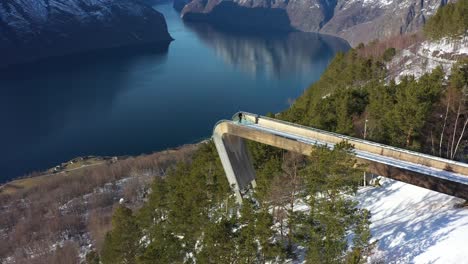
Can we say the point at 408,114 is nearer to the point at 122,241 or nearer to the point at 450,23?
the point at 122,241

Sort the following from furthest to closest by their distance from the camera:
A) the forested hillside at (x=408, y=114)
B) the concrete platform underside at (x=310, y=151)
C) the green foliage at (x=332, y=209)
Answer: the forested hillside at (x=408, y=114) → the concrete platform underside at (x=310, y=151) → the green foliage at (x=332, y=209)

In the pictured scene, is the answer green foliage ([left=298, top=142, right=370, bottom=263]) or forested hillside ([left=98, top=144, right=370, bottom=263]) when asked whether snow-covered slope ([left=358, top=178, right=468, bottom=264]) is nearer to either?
forested hillside ([left=98, top=144, right=370, bottom=263])

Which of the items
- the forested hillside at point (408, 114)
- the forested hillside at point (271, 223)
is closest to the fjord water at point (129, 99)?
the forested hillside at point (408, 114)

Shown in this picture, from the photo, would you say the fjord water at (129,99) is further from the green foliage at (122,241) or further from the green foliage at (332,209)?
the green foliage at (332,209)

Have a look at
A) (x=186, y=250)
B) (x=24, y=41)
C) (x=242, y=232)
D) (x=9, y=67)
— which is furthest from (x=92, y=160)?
(x=24, y=41)

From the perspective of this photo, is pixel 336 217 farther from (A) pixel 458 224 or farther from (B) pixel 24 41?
(B) pixel 24 41

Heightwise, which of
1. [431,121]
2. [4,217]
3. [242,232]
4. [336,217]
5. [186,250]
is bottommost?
[4,217]

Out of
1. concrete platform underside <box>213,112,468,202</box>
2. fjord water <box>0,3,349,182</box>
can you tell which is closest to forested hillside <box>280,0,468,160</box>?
concrete platform underside <box>213,112,468,202</box>
